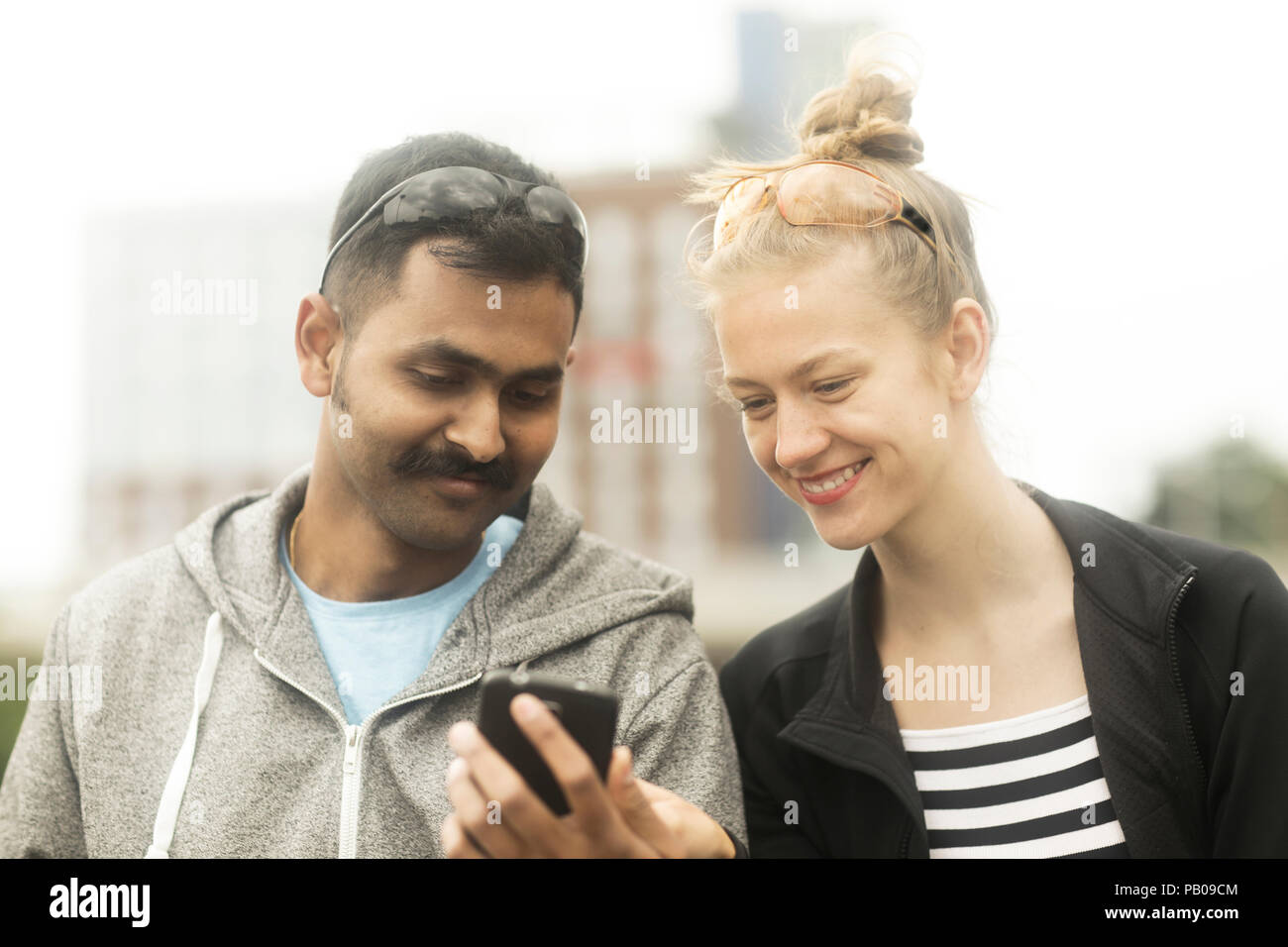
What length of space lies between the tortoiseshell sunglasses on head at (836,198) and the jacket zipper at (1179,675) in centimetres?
78

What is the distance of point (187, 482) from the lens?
3521 millimetres

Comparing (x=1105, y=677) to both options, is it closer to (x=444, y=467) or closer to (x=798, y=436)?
(x=798, y=436)

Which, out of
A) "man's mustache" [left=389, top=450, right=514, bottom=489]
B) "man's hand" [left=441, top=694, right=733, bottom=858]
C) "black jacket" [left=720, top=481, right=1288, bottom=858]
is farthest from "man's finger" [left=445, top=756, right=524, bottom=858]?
"black jacket" [left=720, top=481, right=1288, bottom=858]

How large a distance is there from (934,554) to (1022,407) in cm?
38

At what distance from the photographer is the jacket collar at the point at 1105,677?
5.98 feet

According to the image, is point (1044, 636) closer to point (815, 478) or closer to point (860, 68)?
point (815, 478)

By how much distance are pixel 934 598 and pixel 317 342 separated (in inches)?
52.5

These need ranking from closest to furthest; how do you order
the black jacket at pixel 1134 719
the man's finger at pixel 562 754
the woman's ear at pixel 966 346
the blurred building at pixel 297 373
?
the man's finger at pixel 562 754
the black jacket at pixel 1134 719
the woman's ear at pixel 966 346
the blurred building at pixel 297 373

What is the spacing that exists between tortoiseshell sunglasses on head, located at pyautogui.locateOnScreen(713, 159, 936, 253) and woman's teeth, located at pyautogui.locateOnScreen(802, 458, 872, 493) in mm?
449

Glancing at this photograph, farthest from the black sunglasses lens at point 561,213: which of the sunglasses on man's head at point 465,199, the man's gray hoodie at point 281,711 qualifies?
the man's gray hoodie at point 281,711

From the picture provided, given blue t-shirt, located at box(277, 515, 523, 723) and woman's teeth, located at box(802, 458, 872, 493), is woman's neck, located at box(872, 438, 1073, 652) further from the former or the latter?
blue t-shirt, located at box(277, 515, 523, 723)

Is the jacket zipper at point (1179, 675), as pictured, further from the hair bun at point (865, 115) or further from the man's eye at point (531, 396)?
the man's eye at point (531, 396)

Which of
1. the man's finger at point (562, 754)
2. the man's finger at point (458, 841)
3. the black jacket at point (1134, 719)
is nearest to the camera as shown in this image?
the man's finger at point (562, 754)
